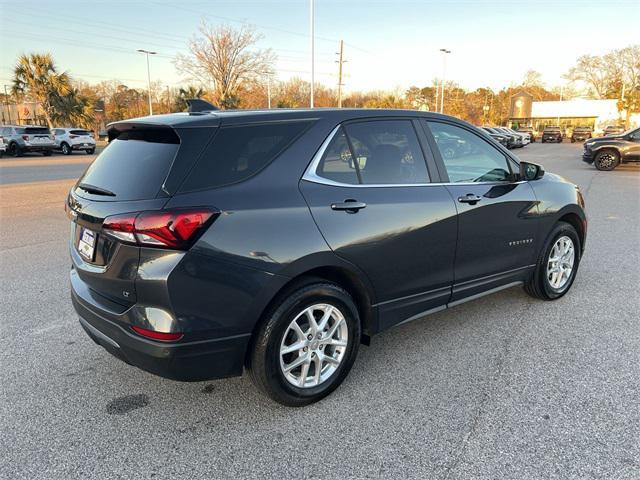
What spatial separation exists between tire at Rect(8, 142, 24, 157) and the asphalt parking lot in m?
27.0

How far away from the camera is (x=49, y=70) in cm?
3900

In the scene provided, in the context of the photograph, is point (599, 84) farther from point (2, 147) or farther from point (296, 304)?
point (296, 304)

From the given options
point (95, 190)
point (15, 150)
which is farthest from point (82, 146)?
point (95, 190)

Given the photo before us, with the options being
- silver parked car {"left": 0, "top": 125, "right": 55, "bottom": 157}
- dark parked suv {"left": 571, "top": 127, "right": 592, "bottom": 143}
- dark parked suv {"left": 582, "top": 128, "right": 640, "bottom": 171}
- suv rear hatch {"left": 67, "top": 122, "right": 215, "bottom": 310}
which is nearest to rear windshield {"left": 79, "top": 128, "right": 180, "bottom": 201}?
suv rear hatch {"left": 67, "top": 122, "right": 215, "bottom": 310}

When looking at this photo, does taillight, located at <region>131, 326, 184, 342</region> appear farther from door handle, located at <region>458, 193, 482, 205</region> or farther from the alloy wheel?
the alloy wheel

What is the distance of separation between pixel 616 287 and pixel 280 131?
415 cm

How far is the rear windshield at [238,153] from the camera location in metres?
2.45

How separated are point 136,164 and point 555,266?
3.83 meters

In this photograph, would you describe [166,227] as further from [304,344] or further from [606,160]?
[606,160]

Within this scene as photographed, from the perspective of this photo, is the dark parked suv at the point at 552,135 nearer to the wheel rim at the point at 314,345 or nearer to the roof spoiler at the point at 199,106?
the roof spoiler at the point at 199,106

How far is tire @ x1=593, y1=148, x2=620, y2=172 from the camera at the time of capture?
60.8ft

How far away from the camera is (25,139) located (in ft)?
87.5

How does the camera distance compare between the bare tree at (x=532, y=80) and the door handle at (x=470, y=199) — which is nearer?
the door handle at (x=470, y=199)

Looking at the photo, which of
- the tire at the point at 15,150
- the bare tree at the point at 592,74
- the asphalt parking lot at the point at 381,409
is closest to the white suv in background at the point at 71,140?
the tire at the point at 15,150
